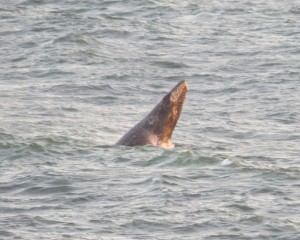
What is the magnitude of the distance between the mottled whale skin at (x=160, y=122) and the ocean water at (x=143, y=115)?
25 centimetres

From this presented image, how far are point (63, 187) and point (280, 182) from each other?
249 centimetres

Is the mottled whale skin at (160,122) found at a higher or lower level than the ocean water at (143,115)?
higher

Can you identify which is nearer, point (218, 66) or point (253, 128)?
point (253, 128)

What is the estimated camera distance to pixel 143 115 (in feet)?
67.4

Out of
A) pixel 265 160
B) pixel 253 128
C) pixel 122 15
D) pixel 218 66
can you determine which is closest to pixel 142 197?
pixel 265 160

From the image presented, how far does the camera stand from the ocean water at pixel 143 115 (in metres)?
14.6

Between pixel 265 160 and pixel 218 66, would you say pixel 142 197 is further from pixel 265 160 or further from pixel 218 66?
pixel 218 66

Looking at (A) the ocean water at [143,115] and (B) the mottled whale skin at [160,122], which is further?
(B) the mottled whale skin at [160,122]

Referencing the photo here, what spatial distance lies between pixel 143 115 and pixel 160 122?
321 centimetres

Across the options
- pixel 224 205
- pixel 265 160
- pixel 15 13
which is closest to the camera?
pixel 224 205

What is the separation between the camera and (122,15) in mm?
29719

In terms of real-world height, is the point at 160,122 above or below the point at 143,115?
above

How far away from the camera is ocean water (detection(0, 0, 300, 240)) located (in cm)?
1456

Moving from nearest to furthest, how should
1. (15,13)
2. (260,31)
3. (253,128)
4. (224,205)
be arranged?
(224,205) → (253,128) → (260,31) → (15,13)
